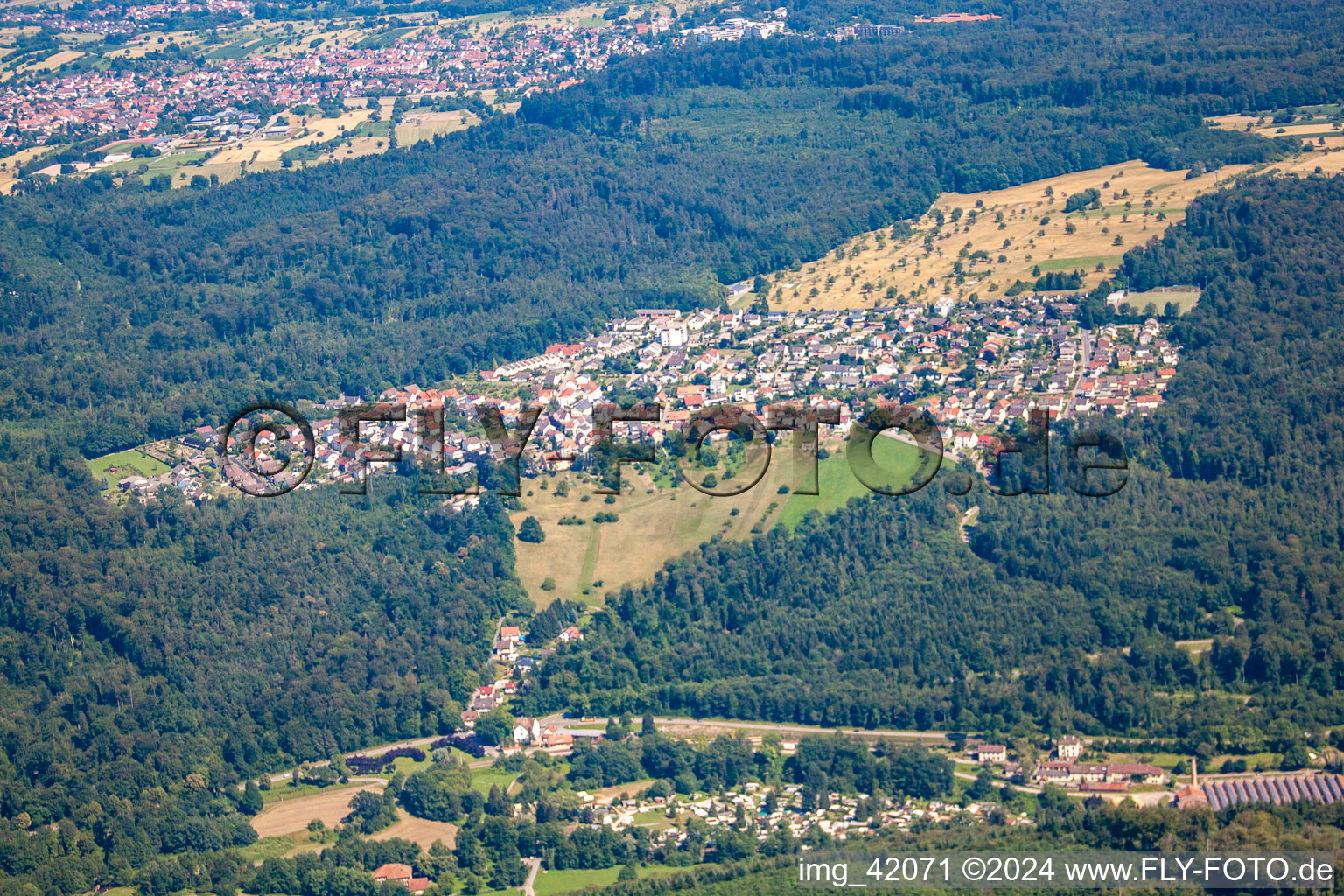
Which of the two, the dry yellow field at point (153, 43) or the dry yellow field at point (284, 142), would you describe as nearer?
the dry yellow field at point (284, 142)

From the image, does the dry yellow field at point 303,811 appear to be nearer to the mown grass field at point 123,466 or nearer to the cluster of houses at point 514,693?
the cluster of houses at point 514,693

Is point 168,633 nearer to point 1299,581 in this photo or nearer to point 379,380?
point 379,380

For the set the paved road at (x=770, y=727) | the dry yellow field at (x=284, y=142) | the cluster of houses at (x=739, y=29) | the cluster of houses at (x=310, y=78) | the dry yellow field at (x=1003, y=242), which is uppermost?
the cluster of houses at (x=739, y=29)

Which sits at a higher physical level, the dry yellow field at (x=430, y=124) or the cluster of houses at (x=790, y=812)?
the dry yellow field at (x=430, y=124)

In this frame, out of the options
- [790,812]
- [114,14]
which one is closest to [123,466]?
[790,812]

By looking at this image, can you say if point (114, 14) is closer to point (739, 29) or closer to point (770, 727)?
point (739, 29)

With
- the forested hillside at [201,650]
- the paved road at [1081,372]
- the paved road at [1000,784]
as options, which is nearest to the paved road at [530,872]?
the forested hillside at [201,650]
